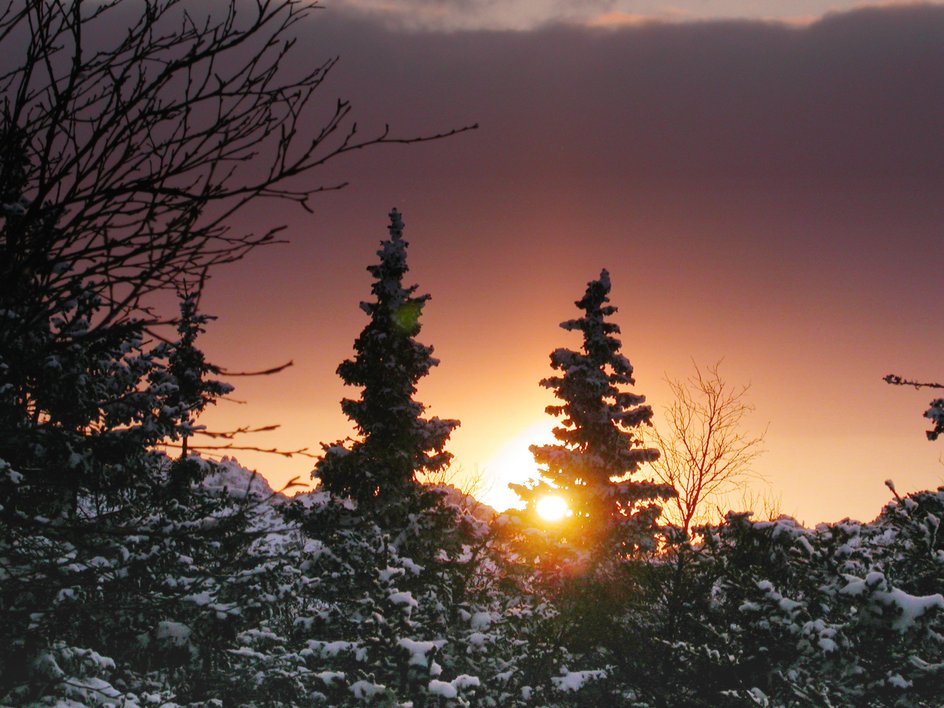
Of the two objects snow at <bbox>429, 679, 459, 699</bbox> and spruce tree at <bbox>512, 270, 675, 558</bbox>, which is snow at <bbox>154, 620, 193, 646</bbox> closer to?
snow at <bbox>429, 679, 459, 699</bbox>

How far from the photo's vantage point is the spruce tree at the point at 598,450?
77.2 feet

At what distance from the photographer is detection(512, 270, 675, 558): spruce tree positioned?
2353cm

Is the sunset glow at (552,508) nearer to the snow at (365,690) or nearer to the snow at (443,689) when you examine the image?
the snow at (443,689)

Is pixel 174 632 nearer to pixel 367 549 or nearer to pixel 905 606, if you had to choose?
pixel 367 549

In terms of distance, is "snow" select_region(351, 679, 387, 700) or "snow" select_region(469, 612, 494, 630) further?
"snow" select_region(469, 612, 494, 630)

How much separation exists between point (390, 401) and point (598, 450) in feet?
23.4

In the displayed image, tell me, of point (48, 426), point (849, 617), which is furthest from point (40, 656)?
point (849, 617)

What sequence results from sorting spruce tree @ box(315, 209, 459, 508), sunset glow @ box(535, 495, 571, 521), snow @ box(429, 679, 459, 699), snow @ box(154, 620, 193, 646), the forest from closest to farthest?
the forest, snow @ box(429, 679, 459, 699), snow @ box(154, 620, 193, 646), spruce tree @ box(315, 209, 459, 508), sunset glow @ box(535, 495, 571, 521)

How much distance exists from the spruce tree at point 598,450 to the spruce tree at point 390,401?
4545mm

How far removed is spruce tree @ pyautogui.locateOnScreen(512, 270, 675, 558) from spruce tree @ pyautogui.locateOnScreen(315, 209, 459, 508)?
14.9 feet

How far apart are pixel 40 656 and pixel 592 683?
12.9 metres

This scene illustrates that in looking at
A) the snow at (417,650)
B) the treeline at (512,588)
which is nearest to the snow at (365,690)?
the treeline at (512,588)

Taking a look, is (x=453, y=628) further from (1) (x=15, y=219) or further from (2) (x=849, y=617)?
(1) (x=15, y=219)

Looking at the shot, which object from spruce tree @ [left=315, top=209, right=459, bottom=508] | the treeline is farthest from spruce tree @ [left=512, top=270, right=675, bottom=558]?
spruce tree @ [left=315, top=209, right=459, bottom=508]
